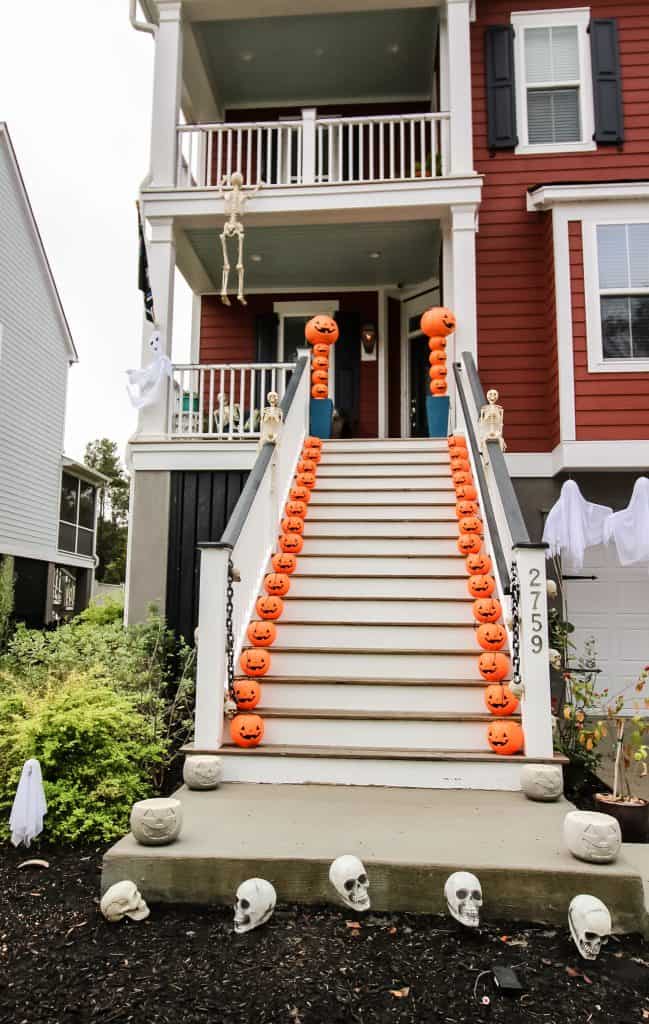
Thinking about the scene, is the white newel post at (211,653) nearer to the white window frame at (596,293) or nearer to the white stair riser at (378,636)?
the white stair riser at (378,636)

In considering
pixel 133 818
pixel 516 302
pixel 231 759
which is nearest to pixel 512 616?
pixel 231 759

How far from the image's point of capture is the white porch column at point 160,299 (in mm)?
7691

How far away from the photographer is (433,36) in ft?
30.8

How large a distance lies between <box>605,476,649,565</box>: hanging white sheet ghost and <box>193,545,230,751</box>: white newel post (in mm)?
3427

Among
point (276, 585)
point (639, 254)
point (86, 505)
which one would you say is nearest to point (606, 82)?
point (639, 254)

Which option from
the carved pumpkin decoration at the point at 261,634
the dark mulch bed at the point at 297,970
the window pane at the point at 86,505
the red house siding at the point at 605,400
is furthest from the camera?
the window pane at the point at 86,505

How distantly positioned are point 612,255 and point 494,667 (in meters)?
5.46

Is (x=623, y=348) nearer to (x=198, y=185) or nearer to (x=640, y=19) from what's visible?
(x=640, y=19)

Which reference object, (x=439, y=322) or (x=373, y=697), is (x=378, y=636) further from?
(x=439, y=322)

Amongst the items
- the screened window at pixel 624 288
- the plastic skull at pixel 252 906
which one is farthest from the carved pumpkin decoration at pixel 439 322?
the plastic skull at pixel 252 906

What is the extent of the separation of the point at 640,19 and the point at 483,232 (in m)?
3.23

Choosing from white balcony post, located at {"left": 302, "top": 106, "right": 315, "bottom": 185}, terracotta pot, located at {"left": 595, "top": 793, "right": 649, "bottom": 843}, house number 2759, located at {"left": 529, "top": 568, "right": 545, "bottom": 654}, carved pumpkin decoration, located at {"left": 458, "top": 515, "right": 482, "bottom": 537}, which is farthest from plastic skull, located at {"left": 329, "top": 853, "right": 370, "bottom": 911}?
white balcony post, located at {"left": 302, "top": 106, "right": 315, "bottom": 185}

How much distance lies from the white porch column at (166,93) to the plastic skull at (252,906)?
7.71 metres

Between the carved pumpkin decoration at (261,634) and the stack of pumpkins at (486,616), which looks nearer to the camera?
the stack of pumpkins at (486,616)
